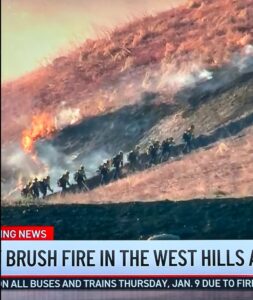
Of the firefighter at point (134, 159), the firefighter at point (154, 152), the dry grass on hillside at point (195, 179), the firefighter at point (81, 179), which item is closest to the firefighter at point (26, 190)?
the dry grass on hillside at point (195, 179)

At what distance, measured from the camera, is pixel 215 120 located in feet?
11.6

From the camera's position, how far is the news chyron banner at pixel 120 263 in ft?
11.1

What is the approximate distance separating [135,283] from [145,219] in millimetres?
331

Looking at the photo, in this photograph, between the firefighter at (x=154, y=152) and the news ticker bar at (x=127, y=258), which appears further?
the firefighter at (x=154, y=152)

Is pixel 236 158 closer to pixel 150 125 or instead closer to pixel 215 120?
pixel 215 120

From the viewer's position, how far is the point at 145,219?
3451 mm

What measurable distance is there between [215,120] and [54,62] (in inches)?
36.3

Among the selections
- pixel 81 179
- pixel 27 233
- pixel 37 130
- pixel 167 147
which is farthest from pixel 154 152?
pixel 27 233

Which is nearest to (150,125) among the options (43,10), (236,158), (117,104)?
(117,104)

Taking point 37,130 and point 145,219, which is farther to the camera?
point 37,130

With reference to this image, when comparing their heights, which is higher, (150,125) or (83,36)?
(83,36)

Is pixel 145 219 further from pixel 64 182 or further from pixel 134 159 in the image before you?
pixel 64 182

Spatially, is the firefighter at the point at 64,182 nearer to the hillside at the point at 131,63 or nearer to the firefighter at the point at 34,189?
the firefighter at the point at 34,189

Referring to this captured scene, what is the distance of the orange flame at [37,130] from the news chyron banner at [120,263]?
46 centimetres
